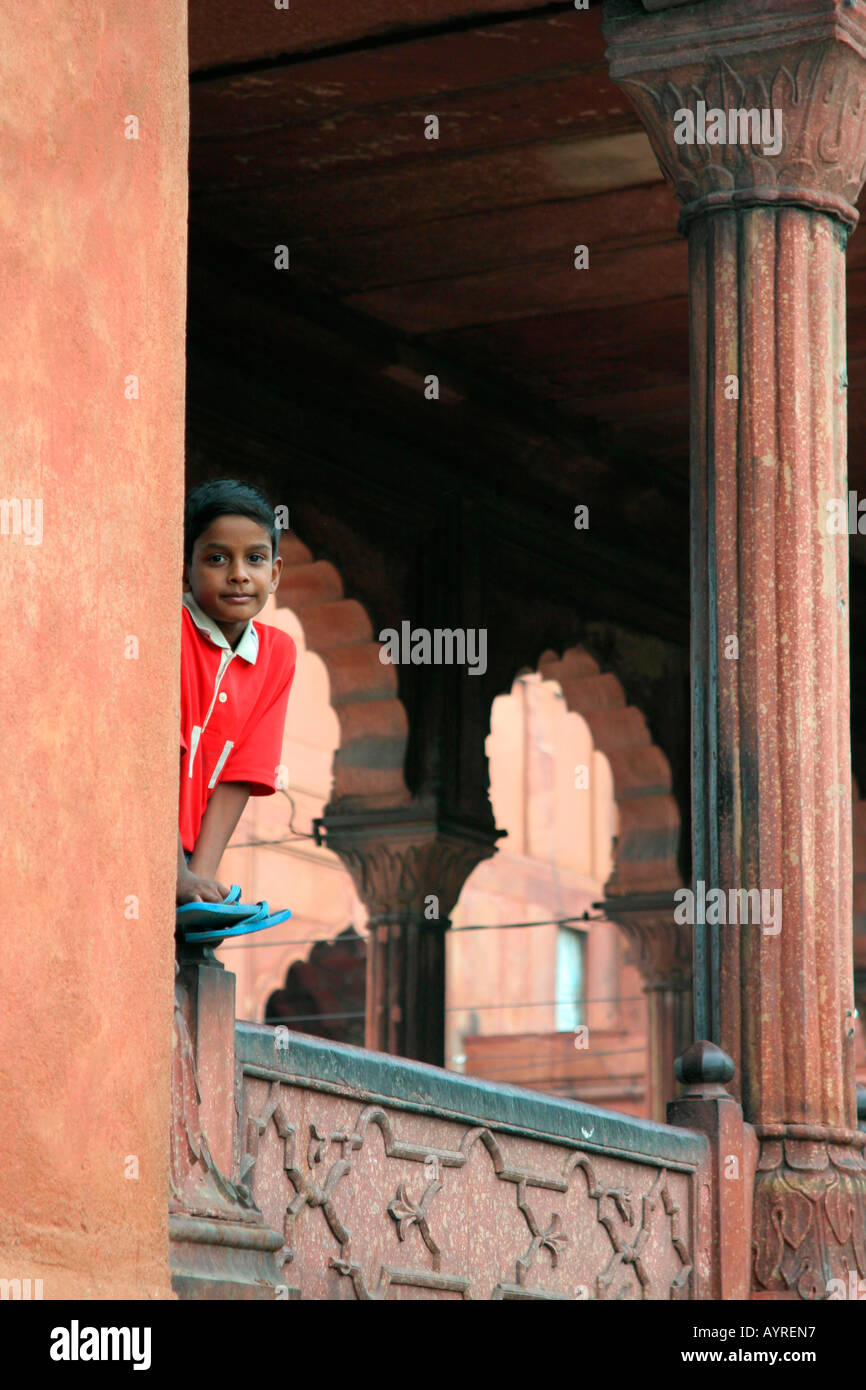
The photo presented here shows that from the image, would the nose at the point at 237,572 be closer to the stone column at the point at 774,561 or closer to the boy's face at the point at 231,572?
the boy's face at the point at 231,572

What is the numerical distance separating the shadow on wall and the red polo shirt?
58.2 feet

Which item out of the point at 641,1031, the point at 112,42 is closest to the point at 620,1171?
the point at 112,42

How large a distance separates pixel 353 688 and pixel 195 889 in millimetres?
7951

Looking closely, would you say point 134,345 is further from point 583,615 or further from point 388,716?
point 583,615

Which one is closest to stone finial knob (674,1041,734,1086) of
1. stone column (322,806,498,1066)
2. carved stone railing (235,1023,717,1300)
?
carved stone railing (235,1023,717,1300)

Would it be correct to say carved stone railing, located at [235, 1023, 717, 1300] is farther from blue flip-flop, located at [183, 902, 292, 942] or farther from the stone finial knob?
blue flip-flop, located at [183, 902, 292, 942]

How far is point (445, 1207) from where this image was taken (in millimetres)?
4852

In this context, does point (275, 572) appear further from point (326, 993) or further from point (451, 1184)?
point (326, 993)

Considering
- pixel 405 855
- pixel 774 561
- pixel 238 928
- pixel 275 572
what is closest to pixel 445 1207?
pixel 238 928

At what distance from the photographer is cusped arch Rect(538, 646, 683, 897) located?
13.2 metres

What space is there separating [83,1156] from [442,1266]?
1818 mm

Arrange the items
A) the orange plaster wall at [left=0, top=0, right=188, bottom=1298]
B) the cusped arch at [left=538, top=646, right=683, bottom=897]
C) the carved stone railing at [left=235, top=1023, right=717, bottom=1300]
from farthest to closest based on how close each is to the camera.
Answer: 1. the cusped arch at [left=538, top=646, right=683, bottom=897]
2. the carved stone railing at [left=235, top=1023, right=717, bottom=1300]
3. the orange plaster wall at [left=0, top=0, right=188, bottom=1298]

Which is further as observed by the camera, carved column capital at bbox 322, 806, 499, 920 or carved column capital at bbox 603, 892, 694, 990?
carved column capital at bbox 603, 892, 694, 990
